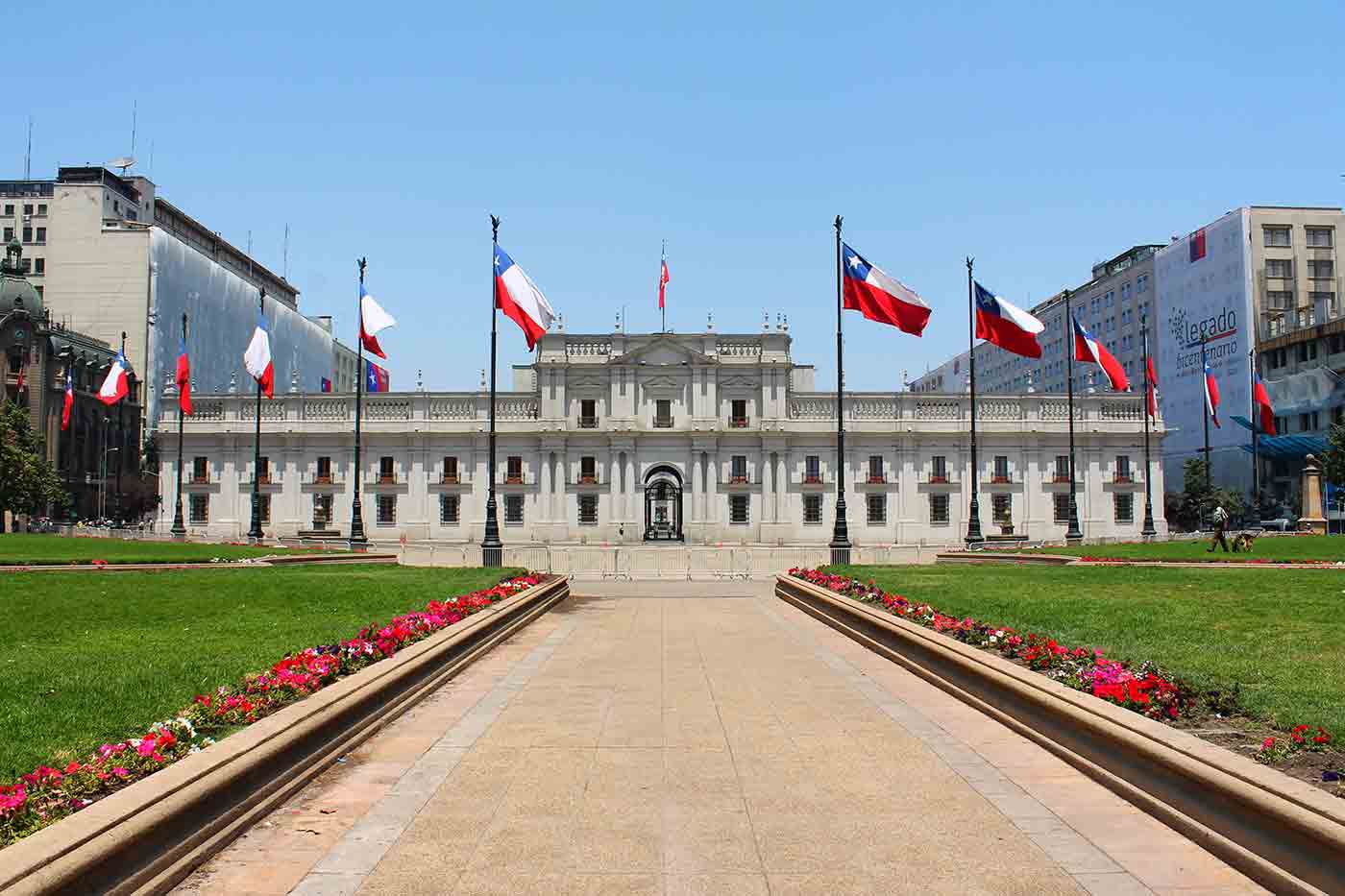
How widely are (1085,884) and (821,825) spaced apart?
1718 mm

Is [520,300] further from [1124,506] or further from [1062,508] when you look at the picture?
[1124,506]

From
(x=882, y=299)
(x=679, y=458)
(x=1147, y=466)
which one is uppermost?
(x=882, y=299)

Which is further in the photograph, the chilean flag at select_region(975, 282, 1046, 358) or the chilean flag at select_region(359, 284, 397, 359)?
the chilean flag at select_region(359, 284, 397, 359)

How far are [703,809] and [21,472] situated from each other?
250 ft

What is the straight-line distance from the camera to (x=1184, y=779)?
6812 mm

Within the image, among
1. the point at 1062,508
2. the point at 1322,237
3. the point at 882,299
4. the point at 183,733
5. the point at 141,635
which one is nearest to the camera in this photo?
the point at 183,733

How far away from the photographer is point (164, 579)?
2284 cm

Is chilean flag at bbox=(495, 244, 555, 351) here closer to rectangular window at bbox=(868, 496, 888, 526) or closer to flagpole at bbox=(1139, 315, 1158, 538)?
flagpole at bbox=(1139, 315, 1158, 538)

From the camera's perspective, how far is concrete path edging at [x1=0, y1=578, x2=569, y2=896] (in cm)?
493

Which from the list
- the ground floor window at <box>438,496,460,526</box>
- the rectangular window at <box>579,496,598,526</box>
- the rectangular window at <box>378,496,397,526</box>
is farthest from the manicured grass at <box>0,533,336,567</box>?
the rectangular window at <box>579,496,598,526</box>

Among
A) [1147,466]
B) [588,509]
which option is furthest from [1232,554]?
[588,509]

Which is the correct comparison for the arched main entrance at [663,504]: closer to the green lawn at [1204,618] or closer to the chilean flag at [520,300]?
the chilean flag at [520,300]

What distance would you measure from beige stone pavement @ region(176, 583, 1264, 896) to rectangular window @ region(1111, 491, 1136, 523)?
6455cm

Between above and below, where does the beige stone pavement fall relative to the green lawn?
below
